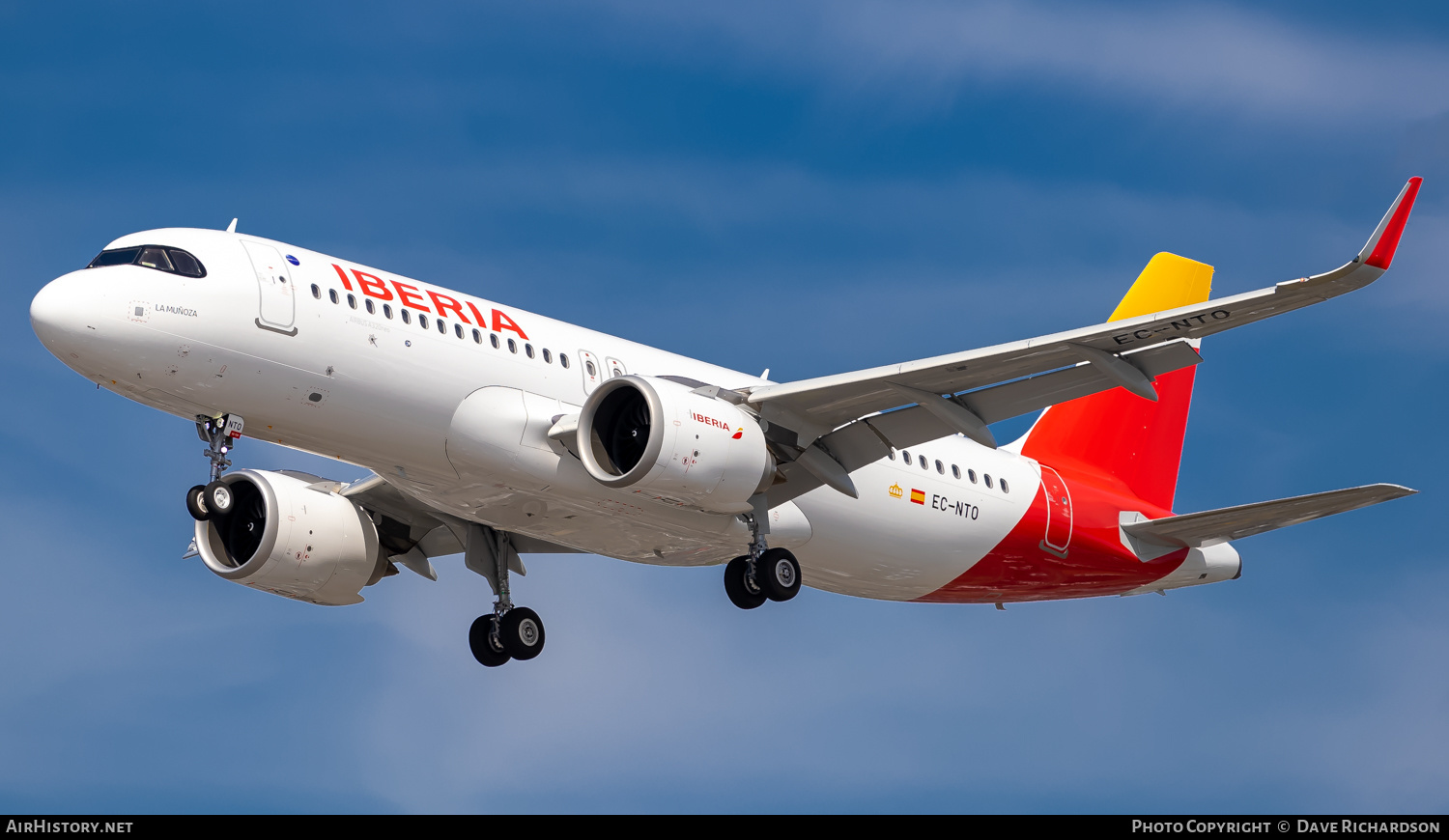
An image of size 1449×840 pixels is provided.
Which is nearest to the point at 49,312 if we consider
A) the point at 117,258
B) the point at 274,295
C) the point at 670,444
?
the point at 117,258

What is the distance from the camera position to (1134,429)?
126ft

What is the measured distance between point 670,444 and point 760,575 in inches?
136

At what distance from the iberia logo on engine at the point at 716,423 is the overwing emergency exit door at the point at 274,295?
252 inches

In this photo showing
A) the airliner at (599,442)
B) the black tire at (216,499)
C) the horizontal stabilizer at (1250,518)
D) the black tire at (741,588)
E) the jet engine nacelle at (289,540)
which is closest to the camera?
the airliner at (599,442)

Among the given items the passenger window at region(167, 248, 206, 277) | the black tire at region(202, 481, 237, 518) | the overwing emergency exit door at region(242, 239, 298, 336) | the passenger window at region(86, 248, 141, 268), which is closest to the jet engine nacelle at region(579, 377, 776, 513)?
the overwing emergency exit door at region(242, 239, 298, 336)

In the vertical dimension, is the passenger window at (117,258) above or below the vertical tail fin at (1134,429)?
below

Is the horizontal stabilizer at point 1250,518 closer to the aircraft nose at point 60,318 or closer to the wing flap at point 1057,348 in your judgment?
the wing flap at point 1057,348

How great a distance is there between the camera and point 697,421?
2853 centimetres

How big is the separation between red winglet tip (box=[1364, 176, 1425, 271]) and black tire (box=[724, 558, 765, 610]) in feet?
38.1

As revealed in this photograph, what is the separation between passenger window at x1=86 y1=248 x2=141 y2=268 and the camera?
26.4 meters

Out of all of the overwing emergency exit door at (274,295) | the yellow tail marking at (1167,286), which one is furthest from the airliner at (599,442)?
the yellow tail marking at (1167,286)

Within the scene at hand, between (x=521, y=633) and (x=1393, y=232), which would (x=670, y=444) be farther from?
(x=1393, y=232)

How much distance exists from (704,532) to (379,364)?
672 cm

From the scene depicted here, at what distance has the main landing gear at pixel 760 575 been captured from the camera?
99.0ft
